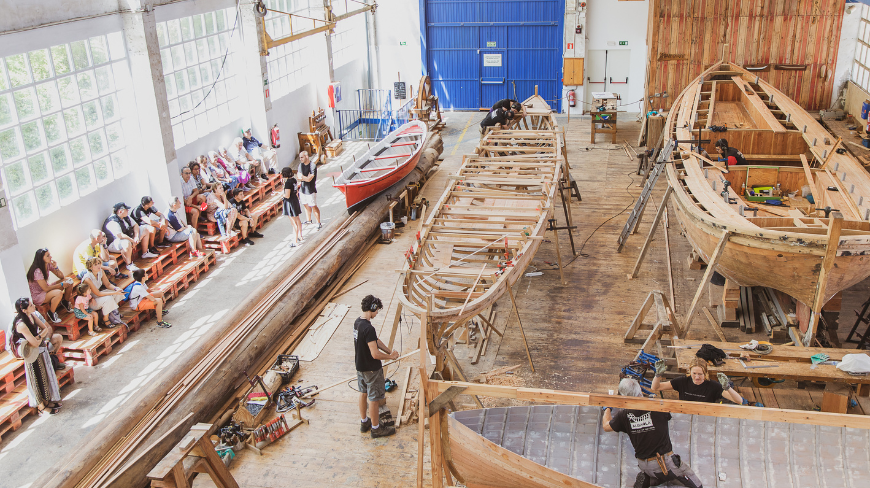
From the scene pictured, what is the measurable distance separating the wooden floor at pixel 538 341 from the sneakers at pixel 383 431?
8cm

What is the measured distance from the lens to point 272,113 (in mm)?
17672

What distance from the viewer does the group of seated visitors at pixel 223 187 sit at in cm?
1388

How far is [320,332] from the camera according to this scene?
1001cm

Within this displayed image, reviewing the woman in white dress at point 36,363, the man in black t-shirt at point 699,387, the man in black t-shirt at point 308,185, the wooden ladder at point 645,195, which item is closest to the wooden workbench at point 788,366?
the man in black t-shirt at point 699,387

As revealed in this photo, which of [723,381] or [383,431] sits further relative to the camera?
[383,431]

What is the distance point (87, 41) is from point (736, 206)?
1099 cm

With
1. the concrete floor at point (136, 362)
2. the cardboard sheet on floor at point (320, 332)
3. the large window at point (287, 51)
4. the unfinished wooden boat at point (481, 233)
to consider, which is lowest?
the concrete floor at point (136, 362)

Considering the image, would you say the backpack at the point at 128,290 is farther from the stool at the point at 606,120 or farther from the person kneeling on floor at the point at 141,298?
the stool at the point at 606,120

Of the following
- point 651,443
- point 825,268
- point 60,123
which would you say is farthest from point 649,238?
point 60,123

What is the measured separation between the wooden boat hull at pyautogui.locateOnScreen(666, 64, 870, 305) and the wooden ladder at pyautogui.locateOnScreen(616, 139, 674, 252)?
0.68 ft

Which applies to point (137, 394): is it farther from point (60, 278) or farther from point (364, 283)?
point (364, 283)

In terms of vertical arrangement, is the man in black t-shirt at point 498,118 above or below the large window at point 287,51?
below

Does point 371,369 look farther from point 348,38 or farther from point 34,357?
point 348,38

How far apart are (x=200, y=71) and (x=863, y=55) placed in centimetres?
1625
